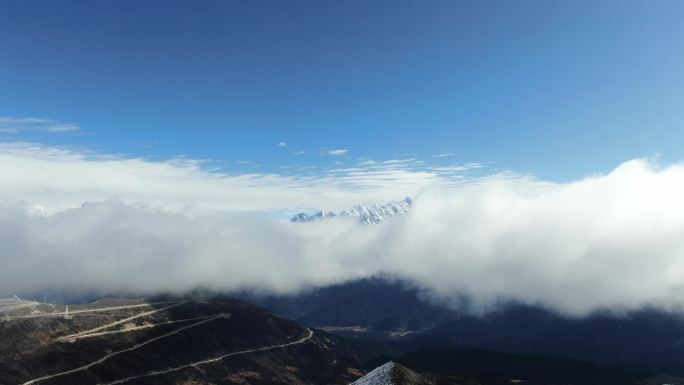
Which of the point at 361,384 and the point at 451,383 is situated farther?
the point at 451,383

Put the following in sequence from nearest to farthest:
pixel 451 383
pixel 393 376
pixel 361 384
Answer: pixel 393 376 → pixel 361 384 → pixel 451 383

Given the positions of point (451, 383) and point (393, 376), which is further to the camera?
point (451, 383)

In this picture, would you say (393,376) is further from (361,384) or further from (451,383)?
(451,383)

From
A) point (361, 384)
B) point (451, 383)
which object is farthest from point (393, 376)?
point (451, 383)

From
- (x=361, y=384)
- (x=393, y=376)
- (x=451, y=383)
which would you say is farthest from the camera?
(x=451, y=383)
